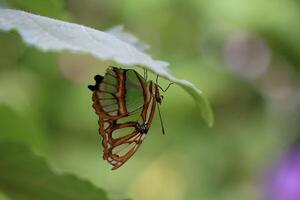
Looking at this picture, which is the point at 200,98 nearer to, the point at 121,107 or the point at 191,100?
the point at 121,107

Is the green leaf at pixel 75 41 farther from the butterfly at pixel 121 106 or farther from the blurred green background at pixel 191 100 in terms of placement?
the blurred green background at pixel 191 100

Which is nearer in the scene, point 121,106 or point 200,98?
point 200,98

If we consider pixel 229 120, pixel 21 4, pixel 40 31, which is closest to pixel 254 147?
pixel 229 120

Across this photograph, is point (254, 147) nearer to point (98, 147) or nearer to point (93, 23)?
point (98, 147)

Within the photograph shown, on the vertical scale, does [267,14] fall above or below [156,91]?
above

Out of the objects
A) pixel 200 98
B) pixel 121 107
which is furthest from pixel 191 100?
pixel 200 98

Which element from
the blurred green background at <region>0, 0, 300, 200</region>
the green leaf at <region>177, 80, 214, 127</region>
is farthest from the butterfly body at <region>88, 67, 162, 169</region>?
the blurred green background at <region>0, 0, 300, 200</region>

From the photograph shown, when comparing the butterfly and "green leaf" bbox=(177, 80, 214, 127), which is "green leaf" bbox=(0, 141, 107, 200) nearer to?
the butterfly
